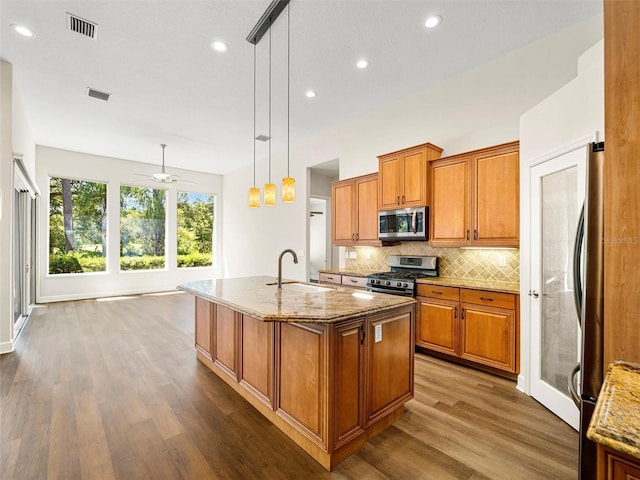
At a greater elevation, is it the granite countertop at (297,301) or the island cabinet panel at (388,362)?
the granite countertop at (297,301)

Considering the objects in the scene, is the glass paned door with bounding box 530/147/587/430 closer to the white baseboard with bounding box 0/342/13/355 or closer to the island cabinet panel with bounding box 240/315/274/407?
the island cabinet panel with bounding box 240/315/274/407

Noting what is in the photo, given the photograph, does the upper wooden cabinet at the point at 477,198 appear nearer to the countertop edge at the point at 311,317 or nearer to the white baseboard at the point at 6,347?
the countertop edge at the point at 311,317

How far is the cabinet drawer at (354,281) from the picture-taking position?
14.0ft

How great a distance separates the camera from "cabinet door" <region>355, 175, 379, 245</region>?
4504mm

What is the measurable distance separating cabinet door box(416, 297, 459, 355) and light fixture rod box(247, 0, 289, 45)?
10.6ft

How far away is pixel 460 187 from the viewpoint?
3.52 m

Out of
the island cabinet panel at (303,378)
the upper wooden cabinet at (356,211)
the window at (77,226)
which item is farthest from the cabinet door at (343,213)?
the window at (77,226)

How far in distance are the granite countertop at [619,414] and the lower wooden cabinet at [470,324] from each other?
6.41 ft

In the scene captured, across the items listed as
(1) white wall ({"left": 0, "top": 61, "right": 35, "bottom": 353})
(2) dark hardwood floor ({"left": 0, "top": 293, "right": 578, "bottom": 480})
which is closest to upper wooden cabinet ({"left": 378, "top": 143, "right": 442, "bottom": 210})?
(2) dark hardwood floor ({"left": 0, "top": 293, "right": 578, "bottom": 480})

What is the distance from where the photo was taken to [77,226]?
6809mm

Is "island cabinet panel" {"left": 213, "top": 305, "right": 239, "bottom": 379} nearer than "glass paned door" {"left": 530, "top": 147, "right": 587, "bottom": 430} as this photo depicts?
No

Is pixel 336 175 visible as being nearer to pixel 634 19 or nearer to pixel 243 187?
pixel 243 187

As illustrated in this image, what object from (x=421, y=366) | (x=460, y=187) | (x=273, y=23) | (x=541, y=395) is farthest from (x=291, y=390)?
(x=273, y=23)

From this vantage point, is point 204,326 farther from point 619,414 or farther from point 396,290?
point 619,414
